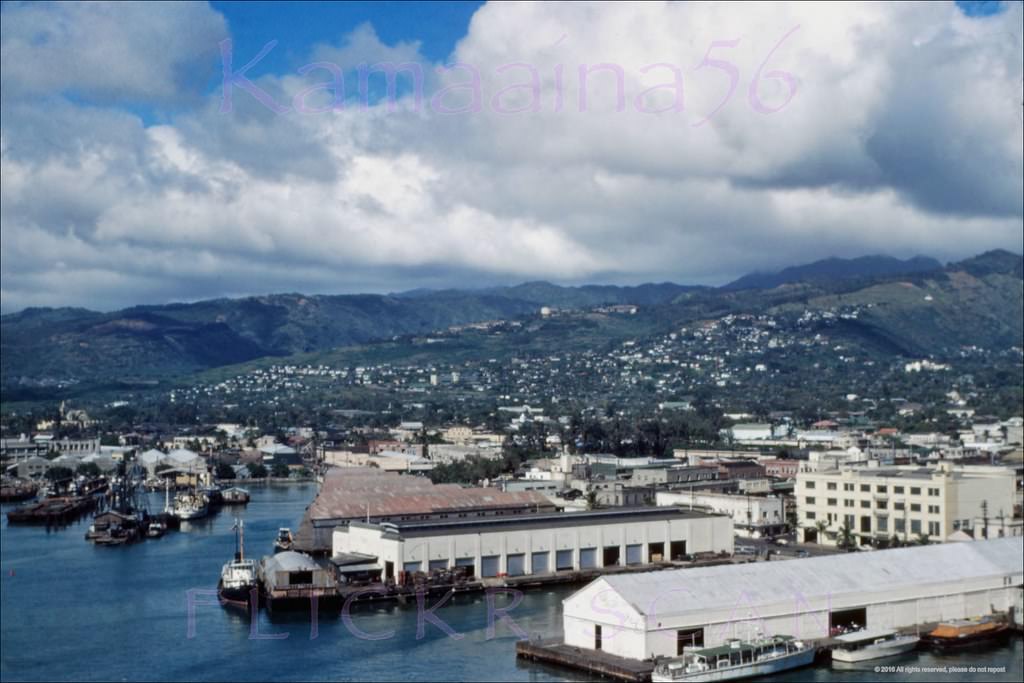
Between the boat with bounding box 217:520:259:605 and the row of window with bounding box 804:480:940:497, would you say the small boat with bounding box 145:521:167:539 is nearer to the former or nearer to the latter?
the boat with bounding box 217:520:259:605

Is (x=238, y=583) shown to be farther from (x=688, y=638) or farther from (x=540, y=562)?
(x=688, y=638)

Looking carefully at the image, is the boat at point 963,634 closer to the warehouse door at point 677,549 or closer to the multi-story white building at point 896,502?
→ the multi-story white building at point 896,502

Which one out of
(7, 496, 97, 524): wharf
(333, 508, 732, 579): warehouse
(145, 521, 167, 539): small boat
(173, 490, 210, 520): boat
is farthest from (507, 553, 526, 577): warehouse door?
(7, 496, 97, 524): wharf

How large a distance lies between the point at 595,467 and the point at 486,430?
8854 mm

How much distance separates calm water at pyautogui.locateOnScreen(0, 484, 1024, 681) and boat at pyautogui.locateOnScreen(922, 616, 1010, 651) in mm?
226

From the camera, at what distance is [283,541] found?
20.8m

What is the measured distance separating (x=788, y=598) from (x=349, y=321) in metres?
137

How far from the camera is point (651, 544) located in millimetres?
18422

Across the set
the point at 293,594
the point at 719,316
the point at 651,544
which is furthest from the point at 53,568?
the point at 719,316

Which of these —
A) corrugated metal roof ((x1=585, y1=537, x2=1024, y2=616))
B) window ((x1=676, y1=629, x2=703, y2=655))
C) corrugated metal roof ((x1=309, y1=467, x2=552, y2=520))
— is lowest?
window ((x1=676, y1=629, x2=703, y2=655))

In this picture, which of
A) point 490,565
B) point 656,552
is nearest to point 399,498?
point 490,565

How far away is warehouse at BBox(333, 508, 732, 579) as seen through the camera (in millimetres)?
17125

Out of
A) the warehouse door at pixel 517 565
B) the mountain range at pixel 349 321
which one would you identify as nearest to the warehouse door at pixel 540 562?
the warehouse door at pixel 517 565

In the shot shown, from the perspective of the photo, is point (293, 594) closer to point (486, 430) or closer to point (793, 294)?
point (486, 430)
